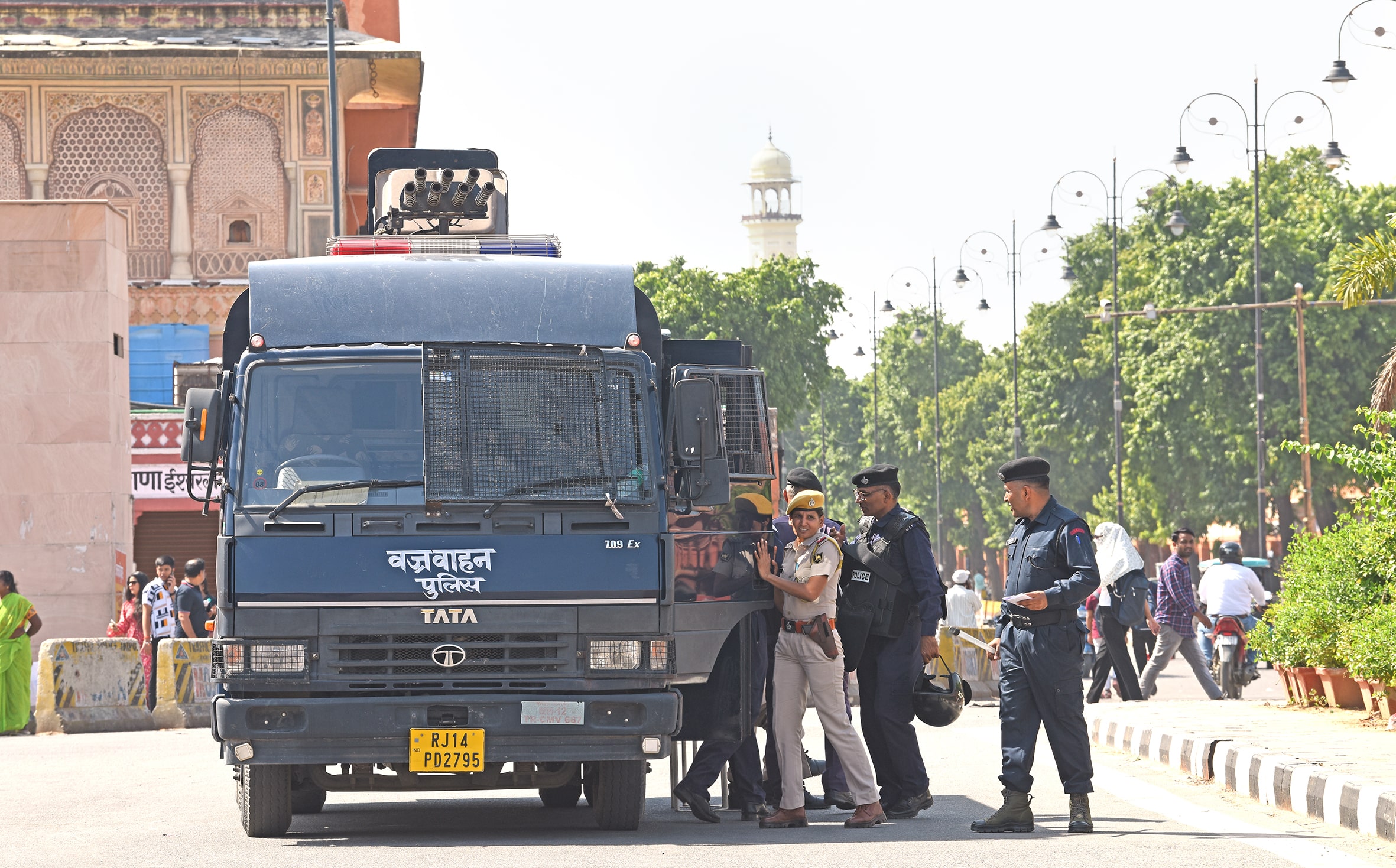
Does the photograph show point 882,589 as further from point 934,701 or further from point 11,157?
point 11,157

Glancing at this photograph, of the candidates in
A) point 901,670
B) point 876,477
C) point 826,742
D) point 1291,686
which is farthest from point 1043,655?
point 1291,686

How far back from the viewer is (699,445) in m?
10.3

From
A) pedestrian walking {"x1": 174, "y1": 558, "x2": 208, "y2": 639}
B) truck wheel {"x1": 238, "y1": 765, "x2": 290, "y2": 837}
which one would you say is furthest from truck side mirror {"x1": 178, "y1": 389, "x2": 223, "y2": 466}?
pedestrian walking {"x1": 174, "y1": 558, "x2": 208, "y2": 639}

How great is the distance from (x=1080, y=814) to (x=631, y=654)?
2.33 metres

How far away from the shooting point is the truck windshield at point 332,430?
10031mm

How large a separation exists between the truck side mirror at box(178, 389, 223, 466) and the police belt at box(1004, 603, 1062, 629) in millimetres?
3923

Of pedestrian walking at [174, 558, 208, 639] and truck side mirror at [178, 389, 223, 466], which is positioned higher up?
truck side mirror at [178, 389, 223, 466]

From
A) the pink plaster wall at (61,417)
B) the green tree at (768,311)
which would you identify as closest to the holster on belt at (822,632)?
the pink plaster wall at (61,417)

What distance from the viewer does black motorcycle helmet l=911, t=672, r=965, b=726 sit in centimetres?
1100

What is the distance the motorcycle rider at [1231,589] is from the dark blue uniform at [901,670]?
1093 centimetres

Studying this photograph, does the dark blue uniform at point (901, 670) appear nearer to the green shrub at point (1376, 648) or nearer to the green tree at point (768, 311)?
the green shrub at point (1376, 648)

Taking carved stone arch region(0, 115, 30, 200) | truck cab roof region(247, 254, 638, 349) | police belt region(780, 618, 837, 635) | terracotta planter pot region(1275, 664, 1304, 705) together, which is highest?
carved stone arch region(0, 115, 30, 200)

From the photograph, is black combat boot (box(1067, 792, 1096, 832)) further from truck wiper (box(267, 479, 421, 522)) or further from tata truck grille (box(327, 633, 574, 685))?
truck wiper (box(267, 479, 421, 522))

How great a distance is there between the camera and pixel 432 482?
32.9 ft
